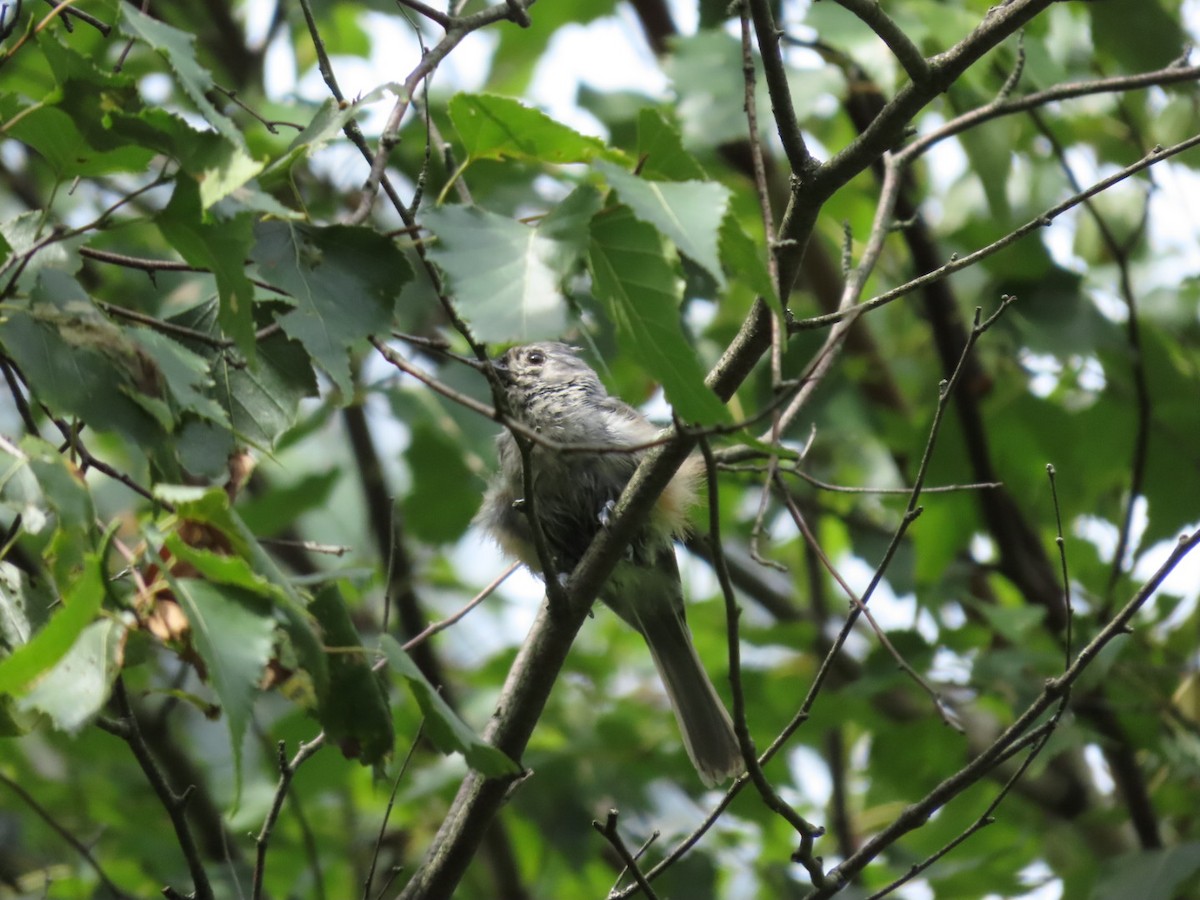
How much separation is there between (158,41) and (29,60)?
5.22 m

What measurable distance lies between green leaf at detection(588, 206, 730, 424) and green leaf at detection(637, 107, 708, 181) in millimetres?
159

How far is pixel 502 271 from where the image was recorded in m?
2.03

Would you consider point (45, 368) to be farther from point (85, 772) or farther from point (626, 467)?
point (85, 772)

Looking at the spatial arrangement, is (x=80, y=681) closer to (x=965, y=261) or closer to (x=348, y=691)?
(x=348, y=691)

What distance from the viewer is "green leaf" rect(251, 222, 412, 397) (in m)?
2.21

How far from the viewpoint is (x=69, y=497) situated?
71.6 inches

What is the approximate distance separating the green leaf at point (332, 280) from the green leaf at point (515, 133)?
25 cm

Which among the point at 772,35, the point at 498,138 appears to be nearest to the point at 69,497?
the point at 498,138

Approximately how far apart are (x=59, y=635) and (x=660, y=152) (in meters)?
1.23

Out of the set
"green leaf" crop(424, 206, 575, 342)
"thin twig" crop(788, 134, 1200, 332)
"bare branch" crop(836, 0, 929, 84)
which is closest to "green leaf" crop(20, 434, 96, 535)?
"green leaf" crop(424, 206, 575, 342)

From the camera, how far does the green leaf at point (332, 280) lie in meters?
2.21

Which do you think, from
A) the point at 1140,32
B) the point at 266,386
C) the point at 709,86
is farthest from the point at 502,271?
the point at 1140,32

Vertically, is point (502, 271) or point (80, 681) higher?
point (502, 271)

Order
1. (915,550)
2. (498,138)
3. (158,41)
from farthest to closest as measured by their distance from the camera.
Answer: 1. (915,550)
2. (498,138)
3. (158,41)
